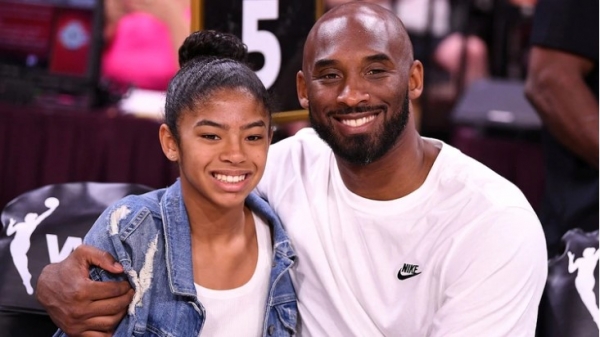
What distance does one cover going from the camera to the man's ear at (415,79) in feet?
8.32

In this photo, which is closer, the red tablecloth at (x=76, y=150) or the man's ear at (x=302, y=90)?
the man's ear at (x=302, y=90)

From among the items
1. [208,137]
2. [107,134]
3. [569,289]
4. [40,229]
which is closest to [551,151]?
[569,289]

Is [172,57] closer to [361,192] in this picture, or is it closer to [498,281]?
[361,192]

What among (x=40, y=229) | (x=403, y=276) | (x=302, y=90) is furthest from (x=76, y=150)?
(x=403, y=276)

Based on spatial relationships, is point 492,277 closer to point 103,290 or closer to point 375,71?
point 375,71

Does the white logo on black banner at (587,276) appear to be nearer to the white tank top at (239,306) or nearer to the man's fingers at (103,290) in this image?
the white tank top at (239,306)

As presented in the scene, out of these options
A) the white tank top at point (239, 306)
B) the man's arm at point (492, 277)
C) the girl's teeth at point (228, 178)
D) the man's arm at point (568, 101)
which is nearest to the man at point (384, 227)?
the man's arm at point (492, 277)

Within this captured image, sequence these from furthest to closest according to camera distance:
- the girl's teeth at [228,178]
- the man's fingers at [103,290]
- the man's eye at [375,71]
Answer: the man's eye at [375,71] < the girl's teeth at [228,178] < the man's fingers at [103,290]

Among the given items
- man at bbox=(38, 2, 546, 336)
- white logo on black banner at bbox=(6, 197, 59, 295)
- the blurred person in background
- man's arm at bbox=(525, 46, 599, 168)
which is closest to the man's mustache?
man at bbox=(38, 2, 546, 336)

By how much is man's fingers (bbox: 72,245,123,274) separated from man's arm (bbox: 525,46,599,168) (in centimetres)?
150

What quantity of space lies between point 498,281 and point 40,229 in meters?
1.12

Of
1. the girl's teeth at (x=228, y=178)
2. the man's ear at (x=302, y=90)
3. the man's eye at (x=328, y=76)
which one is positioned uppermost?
the man's eye at (x=328, y=76)

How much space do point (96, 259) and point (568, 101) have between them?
1565mm

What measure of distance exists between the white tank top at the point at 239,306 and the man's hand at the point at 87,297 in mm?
195
